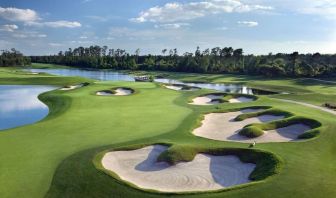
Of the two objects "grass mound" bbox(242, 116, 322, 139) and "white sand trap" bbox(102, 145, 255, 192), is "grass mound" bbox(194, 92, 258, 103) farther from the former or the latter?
"white sand trap" bbox(102, 145, 255, 192)

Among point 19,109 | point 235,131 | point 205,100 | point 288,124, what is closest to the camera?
point 235,131

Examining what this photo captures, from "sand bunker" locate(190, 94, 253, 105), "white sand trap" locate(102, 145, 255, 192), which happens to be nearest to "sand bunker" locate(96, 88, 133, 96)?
"sand bunker" locate(190, 94, 253, 105)

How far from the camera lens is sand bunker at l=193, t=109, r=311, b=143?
3266cm

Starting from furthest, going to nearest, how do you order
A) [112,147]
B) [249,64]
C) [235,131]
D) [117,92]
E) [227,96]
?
[249,64] → [117,92] → [227,96] → [235,131] → [112,147]

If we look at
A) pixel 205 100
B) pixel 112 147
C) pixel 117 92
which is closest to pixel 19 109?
pixel 117 92

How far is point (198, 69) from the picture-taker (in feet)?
492

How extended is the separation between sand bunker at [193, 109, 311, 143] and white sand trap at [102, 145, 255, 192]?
20.5ft

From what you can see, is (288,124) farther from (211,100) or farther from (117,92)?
(117,92)

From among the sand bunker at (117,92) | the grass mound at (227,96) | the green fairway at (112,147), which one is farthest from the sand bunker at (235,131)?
the sand bunker at (117,92)

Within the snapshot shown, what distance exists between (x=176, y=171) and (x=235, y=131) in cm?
1271

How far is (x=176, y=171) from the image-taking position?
24.6m

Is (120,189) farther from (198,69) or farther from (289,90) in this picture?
(198,69)

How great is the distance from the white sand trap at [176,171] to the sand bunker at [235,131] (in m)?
6.26

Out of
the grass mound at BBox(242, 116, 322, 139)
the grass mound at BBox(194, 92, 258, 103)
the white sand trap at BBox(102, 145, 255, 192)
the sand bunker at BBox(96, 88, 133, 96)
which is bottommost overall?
the white sand trap at BBox(102, 145, 255, 192)
